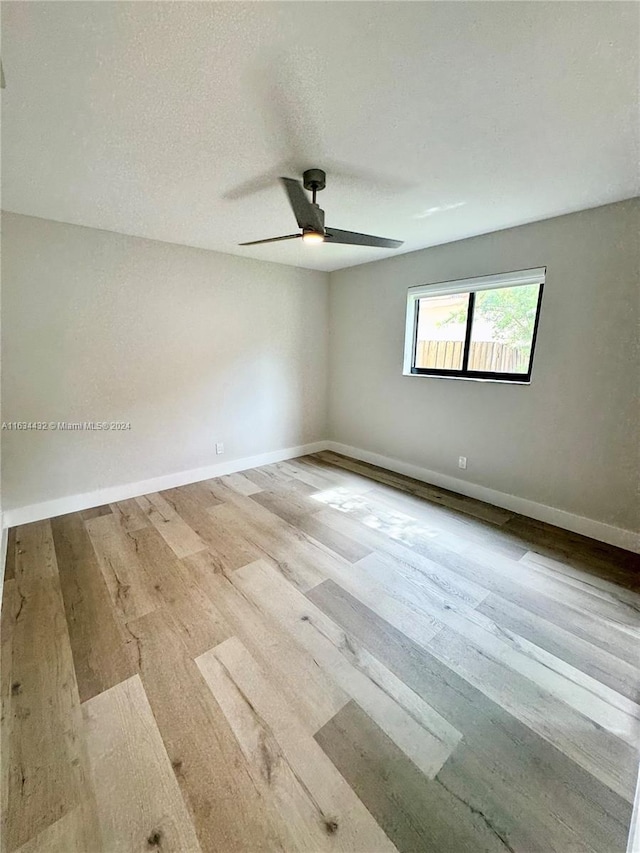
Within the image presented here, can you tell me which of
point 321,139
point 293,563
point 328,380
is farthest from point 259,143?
point 328,380

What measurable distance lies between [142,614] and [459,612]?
170 centimetres

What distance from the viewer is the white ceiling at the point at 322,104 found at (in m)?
1.02

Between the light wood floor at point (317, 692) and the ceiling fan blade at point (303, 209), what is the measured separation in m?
2.02

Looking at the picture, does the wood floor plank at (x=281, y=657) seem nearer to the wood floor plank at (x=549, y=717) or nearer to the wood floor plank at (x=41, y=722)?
the wood floor plank at (x=549, y=717)

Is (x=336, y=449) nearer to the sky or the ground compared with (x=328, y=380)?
nearer to the ground

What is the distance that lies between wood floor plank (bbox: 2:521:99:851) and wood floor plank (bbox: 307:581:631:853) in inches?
45.8

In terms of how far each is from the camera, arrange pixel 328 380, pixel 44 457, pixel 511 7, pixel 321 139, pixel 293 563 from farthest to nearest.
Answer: pixel 328 380, pixel 44 457, pixel 293 563, pixel 321 139, pixel 511 7

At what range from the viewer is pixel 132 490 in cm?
314

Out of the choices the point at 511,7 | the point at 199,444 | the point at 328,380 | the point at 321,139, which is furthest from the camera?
the point at 328,380

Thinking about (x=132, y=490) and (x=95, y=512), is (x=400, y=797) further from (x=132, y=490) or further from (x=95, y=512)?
(x=132, y=490)

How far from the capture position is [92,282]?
8.95 ft

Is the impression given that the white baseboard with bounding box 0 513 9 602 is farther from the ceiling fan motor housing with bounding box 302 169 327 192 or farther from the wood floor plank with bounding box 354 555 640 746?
the ceiling fan motor housing with bounding box 302 169 327 192

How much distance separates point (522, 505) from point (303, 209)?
282cm

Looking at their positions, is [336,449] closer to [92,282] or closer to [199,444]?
[199,444]
